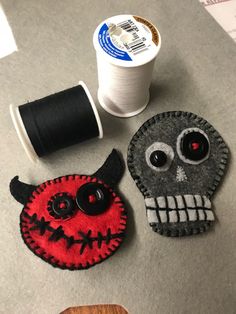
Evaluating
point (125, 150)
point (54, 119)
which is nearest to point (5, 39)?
point (54, 119)

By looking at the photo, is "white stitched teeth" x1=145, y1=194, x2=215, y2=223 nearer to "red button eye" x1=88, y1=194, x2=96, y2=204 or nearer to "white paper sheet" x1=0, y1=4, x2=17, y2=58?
"red button eye" x1=88, y1=194, x2=96, y2=204

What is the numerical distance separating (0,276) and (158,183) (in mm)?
420

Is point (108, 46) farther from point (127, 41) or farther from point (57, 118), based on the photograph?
point (57, 118)

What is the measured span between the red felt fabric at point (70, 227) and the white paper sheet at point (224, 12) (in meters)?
0.72

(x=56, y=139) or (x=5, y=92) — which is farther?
(x=5, y=92)

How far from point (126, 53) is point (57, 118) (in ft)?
0.70

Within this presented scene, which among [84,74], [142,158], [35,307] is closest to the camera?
[35,307]

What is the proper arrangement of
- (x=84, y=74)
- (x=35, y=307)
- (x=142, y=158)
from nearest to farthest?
(x=35, y=307) → (x=142, y=158) → (x=84, y=74)

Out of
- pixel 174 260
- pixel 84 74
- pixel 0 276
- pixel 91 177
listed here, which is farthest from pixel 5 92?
pixel 174 260

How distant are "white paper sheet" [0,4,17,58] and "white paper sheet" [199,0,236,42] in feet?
2.14

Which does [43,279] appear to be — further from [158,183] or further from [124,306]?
[158,183]

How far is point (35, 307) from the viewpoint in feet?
2.42

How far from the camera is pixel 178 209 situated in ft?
2.66

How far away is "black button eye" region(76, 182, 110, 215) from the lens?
0.77 metres
